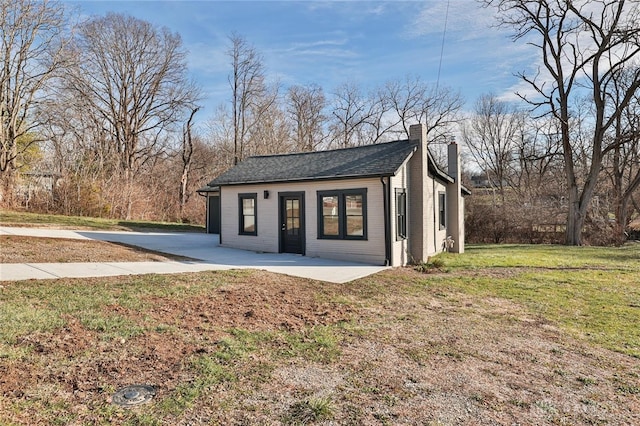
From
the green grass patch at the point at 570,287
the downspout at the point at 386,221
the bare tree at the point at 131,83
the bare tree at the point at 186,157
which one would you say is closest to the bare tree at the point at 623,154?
the green grass patch at the point at 570,287

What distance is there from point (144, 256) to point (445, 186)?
→ 420 inches

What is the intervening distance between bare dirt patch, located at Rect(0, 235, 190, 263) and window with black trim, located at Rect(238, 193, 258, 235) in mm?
2969

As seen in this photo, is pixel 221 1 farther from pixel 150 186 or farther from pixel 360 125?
pixel 360 125

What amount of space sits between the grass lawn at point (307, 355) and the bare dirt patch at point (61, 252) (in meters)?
2.43

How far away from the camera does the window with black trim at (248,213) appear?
12.7 m

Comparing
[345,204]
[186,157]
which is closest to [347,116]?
[186,157]

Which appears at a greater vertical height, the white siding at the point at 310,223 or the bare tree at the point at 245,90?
the bare tree at the point at 245,90

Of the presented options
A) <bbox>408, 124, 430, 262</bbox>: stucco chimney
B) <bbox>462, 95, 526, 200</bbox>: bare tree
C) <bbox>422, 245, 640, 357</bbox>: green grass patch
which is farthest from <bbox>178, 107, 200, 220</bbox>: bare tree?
<bbox>462, 95, 526, 200</bbox>: bare tree

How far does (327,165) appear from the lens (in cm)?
1186

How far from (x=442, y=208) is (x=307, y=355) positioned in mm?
11251

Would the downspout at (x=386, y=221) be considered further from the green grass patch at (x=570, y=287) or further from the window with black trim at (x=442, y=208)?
the window with black trim at (x=442, y=208)

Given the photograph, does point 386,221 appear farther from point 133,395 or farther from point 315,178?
point 133,395

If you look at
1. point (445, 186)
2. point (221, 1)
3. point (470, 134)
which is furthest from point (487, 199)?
point (221, 1)

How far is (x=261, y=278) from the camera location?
7.63 m
